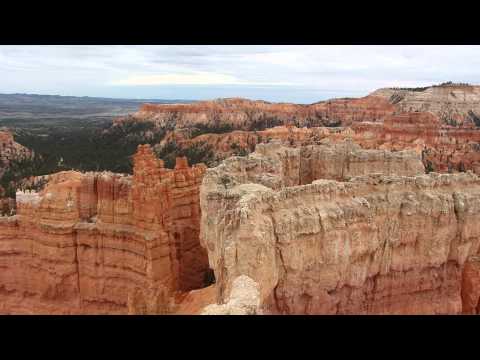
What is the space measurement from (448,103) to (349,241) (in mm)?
70269

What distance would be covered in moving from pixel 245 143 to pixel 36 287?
40.4 metres

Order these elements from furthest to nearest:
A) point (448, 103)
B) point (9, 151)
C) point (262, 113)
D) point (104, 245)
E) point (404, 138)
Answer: point (262, 113) → point (448, 103) → point (404, 138) → point (9, 151) → point (104, 245)

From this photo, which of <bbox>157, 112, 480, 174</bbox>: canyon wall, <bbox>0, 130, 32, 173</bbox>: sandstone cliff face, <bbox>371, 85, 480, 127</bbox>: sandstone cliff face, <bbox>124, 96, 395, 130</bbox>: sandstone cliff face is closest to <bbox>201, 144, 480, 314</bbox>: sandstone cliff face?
<bbox>157, 112, 480, 174</bbox>: canyon wall

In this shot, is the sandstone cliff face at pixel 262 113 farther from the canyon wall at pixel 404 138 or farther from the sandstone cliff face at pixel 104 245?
the sandstone cliff face at pixel 104 245

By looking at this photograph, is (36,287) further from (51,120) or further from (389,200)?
(51,120)

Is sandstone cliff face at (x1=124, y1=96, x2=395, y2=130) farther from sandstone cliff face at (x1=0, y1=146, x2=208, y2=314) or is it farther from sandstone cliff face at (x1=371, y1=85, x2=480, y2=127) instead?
sandstone cliff face at (x1=0, y1=146, x2=208, y2=314)

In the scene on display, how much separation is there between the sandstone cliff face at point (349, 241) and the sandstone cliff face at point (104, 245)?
3568 mm

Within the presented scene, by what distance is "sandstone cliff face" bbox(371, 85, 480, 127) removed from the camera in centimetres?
6694

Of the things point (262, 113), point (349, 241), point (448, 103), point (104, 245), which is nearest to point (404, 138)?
point (448, 103)

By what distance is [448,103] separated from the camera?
7088 cm

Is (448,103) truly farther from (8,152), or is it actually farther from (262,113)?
(8,152)

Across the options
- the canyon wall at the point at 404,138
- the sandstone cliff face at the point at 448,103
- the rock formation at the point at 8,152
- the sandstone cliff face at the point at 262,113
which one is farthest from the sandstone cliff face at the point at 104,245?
the sandstone cliff face at the point at 448,103

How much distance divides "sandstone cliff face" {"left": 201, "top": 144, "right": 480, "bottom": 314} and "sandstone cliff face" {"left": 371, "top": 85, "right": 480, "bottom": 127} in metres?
59.5
